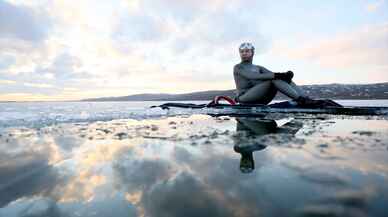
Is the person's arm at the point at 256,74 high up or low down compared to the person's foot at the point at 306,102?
up

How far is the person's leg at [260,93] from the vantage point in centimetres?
837

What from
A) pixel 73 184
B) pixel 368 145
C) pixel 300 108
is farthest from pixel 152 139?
pixel 300 108

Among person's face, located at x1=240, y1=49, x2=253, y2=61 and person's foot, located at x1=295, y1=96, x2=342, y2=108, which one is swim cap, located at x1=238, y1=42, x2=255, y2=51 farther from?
person's foot, located at x1=295, y1=96, x2=342, y2=108

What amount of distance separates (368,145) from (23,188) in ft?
10.9

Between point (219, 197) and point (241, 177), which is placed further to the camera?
point (241, 177)

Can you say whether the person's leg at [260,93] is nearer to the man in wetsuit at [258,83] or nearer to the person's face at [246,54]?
the man in wetsuit at [258,83]

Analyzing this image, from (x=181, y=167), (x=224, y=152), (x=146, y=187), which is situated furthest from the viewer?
(x=224, y=152)

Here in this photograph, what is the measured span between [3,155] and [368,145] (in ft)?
13.1

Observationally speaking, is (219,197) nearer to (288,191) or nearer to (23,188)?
(288,191)

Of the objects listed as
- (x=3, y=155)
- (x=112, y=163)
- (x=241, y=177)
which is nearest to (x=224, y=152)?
(x=241, y=177)

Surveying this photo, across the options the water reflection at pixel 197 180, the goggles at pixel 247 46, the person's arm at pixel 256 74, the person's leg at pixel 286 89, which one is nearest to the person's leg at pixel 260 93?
the person's arm at pixel 256 74

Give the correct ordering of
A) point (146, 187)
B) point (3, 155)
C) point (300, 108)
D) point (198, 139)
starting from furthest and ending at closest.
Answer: point (300, 108) → point (198, 139) → point (3, 155) → point (146, 187)

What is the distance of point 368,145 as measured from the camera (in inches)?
119

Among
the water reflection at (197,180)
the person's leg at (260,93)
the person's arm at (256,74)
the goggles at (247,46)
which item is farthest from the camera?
the goggles at (247,46)
